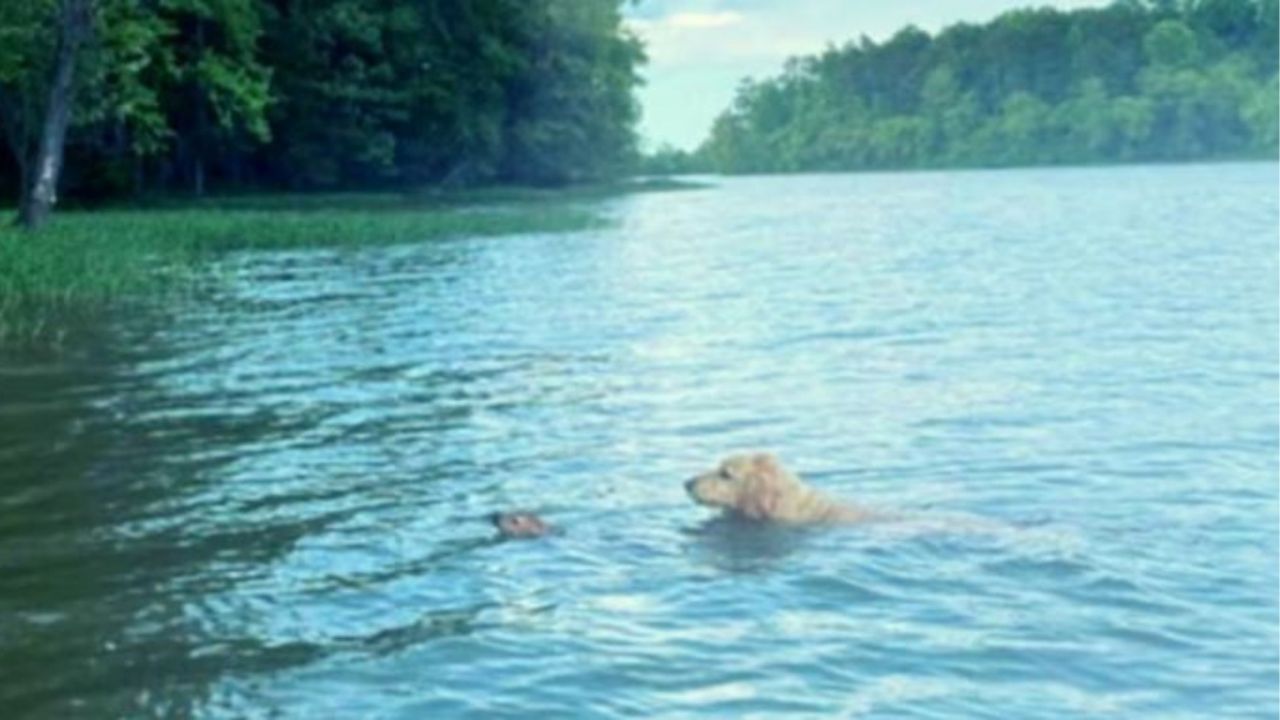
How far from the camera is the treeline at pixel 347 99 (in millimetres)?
44344

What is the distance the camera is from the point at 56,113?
34.0 m

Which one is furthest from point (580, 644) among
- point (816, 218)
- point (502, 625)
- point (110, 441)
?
point (816, 218)

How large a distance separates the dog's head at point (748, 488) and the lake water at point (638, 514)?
24cm

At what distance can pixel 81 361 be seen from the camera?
1781cm

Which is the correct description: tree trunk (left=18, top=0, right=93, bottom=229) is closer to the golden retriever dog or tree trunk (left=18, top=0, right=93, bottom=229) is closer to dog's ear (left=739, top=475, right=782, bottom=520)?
the golden retriever dog

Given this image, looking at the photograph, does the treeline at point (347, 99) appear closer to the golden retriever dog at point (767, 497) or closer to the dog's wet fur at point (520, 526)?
the dog's wet fur at point (520, 526)

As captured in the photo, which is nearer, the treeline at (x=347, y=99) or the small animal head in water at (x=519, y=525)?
the small animal head in water at (x=519, y=525)

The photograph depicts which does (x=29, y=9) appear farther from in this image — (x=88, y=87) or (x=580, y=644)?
(x=580, y=644)

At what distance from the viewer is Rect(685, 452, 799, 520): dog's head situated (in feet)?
32.8

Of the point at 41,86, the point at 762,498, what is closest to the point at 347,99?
the point at 41,86

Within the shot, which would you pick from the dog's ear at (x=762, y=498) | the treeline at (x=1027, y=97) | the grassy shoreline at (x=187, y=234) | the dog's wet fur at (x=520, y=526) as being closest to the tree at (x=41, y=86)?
the grassy shoreline at (x=187, y=234)

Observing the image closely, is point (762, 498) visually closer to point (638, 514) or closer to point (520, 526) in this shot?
point (638, 514)

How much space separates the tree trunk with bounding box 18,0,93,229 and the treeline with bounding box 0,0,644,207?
18.5 ft

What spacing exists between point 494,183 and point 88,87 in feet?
106
